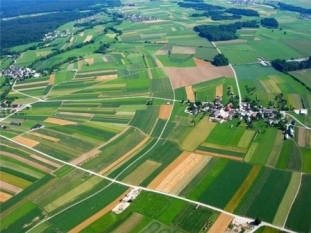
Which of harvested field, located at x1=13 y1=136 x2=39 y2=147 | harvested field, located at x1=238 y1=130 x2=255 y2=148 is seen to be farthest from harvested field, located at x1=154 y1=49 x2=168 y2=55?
harvested field, located at x1=13 y1=136 x2=39 y2=147

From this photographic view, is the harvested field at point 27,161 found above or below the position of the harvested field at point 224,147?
below

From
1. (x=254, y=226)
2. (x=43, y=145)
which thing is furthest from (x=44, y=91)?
(x=254, y=226)

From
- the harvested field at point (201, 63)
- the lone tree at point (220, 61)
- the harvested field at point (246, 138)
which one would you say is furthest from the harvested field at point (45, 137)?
the lone tree at point (220, 61)

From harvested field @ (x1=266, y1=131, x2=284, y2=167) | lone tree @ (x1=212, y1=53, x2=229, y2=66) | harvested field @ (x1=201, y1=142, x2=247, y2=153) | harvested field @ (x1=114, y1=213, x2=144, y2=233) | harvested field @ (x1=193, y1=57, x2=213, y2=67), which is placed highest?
→ lone tree @ (x1=212, y1=53, x2=229, y2=66)

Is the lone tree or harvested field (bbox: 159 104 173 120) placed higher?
the lone tree

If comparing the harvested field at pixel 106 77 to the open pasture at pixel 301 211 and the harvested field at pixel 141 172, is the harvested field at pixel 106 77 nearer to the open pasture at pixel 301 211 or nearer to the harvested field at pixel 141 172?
the harvested field at pixel 141 172

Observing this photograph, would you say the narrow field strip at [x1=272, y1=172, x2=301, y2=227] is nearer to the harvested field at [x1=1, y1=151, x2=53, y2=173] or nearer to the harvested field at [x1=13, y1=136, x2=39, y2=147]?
the harvested field at [x1=1, y1=151, x2=53, y2=173]
